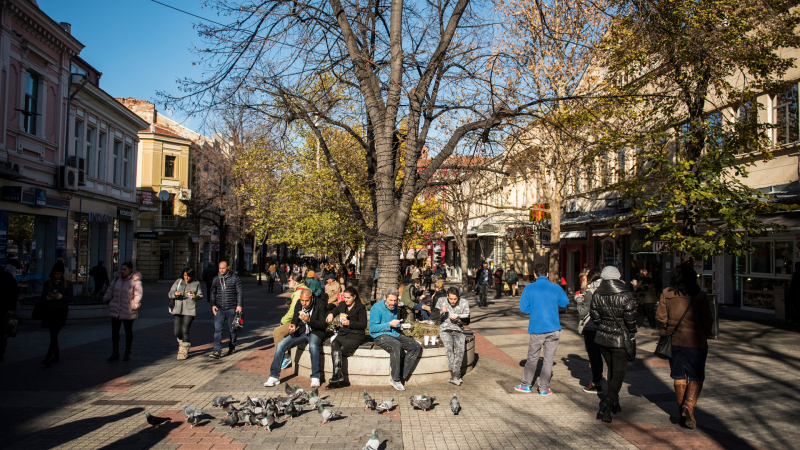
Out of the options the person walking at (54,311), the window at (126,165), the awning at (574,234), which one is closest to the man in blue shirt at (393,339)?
the person walking at (54,311)

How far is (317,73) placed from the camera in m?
A: 9.48

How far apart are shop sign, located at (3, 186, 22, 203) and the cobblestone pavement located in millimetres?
8115

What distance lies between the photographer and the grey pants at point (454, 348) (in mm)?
8055

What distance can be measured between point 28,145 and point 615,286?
1985 centimetres

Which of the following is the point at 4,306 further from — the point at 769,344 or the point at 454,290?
the point at 769,344

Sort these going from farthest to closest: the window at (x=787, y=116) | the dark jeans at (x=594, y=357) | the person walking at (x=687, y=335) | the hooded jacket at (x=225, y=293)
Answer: the window at (x=787, y=116), the hooded jacket at (x=225, y=293), the dark jeans at (x=594, y=357), the person walking at (x=687, y=335)

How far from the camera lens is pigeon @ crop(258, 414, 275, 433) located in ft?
18.5

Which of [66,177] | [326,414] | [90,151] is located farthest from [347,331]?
[90,151]

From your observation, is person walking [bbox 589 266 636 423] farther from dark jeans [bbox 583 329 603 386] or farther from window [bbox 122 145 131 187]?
window [bbox 122 145 131 187]

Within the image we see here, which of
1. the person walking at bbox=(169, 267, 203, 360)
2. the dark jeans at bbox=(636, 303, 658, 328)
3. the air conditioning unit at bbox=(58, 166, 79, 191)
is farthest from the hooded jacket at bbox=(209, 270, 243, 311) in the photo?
the air conditioning unit at bbox=(58, 166, 79, 191)

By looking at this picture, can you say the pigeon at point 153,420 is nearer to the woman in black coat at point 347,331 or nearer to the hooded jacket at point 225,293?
the woman in black coat at point 347,331

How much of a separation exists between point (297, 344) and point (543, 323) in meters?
3.56

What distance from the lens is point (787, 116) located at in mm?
15758

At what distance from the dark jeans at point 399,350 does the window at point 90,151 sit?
22.1m
